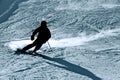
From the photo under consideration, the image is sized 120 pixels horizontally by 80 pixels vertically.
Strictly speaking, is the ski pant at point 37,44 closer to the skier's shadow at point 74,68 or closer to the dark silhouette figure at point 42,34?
the dark silhouette figure at point 42,34

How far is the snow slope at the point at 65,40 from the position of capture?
35.8ft

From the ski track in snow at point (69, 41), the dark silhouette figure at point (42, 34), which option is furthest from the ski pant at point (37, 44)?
the ski track in snow at point (69, 41)

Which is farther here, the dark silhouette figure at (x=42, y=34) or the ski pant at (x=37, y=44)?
the ski pant at (x=37, y=44)

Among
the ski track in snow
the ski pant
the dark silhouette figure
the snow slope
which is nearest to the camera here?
the snow slope

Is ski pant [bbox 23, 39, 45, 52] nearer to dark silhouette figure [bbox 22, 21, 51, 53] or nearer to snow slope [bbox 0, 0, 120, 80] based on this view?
dark silhouette figure [bbox 22, 21, 51, 53]

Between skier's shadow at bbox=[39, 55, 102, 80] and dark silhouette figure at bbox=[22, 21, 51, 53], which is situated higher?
dark silhouette figure at bbox=[22, 21, 51, 53]

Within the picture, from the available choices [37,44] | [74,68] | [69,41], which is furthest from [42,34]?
[69,41]

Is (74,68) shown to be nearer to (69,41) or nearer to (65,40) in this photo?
(69,41)

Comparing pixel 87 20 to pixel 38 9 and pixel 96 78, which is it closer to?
pixel 38 9

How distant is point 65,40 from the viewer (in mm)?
14945

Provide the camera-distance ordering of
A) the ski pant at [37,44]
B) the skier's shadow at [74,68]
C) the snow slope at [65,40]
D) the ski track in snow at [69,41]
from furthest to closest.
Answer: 1. the ski track in snow at [69,41]
2. the ski pant at [37,44]
3. the snow slope at [65,40]
4. the skier's shadow at [74,68]

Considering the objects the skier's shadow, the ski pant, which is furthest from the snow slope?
the ski pant

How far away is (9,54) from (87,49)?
3.01m

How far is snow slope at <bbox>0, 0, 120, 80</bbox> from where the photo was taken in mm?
10906
